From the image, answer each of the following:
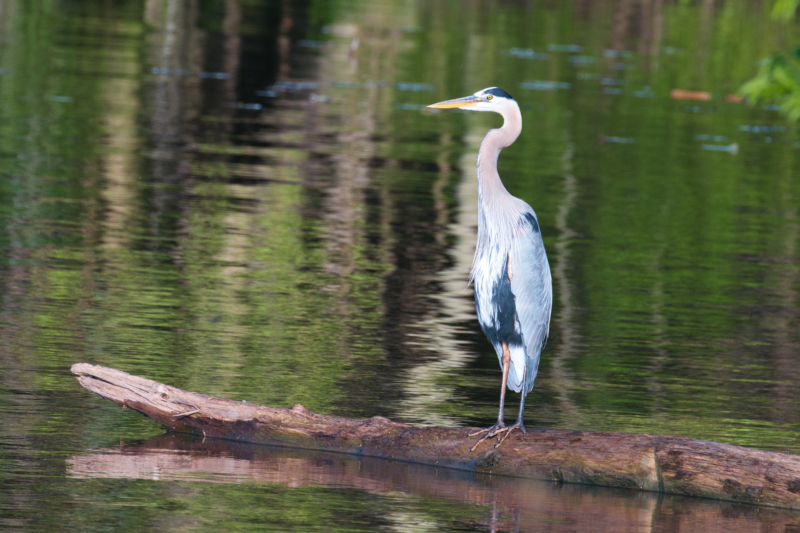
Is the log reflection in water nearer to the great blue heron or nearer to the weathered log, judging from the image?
the weathered log

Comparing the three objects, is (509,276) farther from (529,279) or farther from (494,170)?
(494,170)

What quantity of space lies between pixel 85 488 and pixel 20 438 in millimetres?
974

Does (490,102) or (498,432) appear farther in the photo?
(490,102)

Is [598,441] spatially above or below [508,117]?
below

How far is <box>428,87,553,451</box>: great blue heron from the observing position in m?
8.38

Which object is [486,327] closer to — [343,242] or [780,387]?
[780,387]

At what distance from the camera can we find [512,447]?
26.3 ft

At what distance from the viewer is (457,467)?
813cm

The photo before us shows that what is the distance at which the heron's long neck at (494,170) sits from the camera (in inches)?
333

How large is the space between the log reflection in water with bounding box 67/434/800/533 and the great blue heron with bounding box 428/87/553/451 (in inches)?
28.0

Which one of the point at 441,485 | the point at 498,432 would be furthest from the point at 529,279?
the point at 441,485

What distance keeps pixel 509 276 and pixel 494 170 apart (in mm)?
720

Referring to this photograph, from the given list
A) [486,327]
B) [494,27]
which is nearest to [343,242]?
[486,327]

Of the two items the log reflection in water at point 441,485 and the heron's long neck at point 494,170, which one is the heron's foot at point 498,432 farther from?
the heron's long neck at point 494,170
